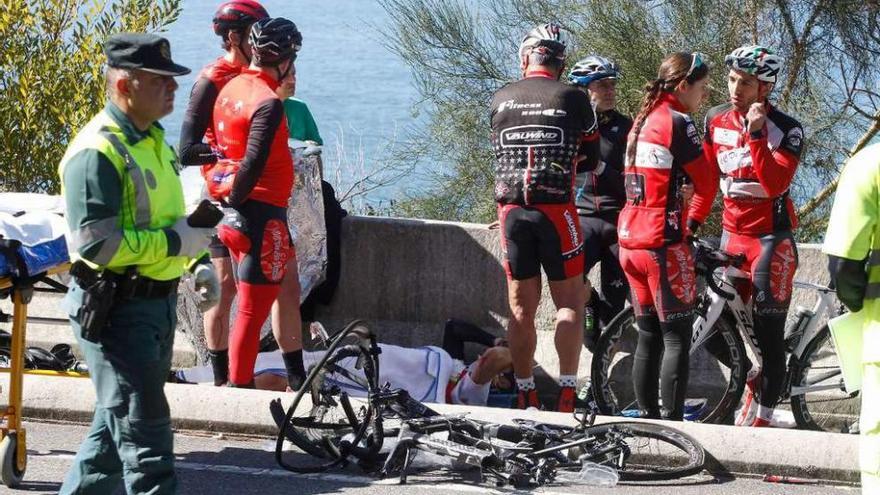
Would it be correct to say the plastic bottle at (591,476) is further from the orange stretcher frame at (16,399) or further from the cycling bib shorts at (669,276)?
the orange stretcher frame at (16,399)

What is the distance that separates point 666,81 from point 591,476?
2.03m

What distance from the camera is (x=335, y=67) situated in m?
47.5

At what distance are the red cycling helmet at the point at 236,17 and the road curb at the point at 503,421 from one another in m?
1.98

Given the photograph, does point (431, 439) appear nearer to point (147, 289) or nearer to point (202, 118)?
point (147, 289)

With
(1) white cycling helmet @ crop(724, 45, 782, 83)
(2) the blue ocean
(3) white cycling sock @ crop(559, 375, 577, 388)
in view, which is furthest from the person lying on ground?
(2) the blue ocean

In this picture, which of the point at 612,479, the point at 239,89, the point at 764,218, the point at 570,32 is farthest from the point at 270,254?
the point at 570,32

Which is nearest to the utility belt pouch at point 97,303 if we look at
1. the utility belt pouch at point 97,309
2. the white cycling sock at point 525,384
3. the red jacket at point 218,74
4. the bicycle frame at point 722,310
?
the utility belt pouch at point 97,309

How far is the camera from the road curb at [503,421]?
22.8ft

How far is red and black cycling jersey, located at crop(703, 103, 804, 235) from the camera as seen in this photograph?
7.64m

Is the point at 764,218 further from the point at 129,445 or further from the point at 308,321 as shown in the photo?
the point at 129,445

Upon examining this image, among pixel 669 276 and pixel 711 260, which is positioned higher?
pixel 711 260

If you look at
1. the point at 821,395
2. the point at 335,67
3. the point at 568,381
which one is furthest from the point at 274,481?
the point at 335,67

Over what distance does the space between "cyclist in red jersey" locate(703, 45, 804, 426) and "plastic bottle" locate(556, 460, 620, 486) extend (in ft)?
5.12

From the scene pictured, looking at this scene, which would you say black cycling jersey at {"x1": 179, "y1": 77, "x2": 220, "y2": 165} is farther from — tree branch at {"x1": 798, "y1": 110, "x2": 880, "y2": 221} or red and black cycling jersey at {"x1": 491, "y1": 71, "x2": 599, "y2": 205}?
tree branch at {"x1": 798, "y1": 110, "x2": 880, "y2": 221}
